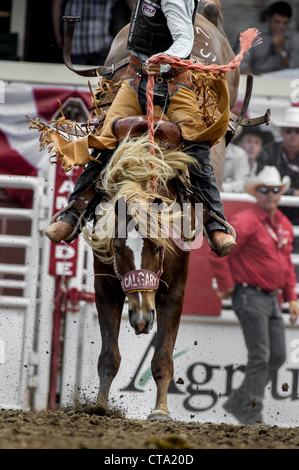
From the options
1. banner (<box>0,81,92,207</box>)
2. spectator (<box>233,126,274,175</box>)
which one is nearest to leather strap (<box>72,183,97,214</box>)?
banner (<box>0,81,92,207</box>)

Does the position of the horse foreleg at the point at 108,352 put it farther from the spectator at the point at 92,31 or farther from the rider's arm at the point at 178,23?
the spectator at the point at 92,31

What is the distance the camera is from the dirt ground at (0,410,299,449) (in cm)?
342

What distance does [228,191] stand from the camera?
7.16 metres

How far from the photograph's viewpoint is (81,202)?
4918 mm

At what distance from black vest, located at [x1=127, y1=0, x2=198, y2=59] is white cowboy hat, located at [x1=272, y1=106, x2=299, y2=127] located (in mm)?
2223

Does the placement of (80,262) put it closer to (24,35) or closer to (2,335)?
(2,335)

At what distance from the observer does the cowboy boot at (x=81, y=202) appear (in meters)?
4.89

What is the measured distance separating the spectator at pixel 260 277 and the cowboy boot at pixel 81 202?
7.63 ft

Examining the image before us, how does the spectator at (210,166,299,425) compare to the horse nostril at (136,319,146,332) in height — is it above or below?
below

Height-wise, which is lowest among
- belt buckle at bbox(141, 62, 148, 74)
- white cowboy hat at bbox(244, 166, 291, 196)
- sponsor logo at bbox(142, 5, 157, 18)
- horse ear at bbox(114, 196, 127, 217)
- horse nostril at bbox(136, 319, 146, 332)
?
horse nostril at bbox(136, 319, 146, 332)

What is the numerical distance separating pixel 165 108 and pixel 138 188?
0.68 m

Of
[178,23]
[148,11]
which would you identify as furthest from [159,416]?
[148,11]

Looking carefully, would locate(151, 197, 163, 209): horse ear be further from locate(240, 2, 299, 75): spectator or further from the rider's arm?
locate(240, 2, 299, 75): spectator

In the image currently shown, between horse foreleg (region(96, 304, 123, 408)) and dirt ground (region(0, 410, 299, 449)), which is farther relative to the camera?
horse foreleg (region(96, 304, 123, 408))
